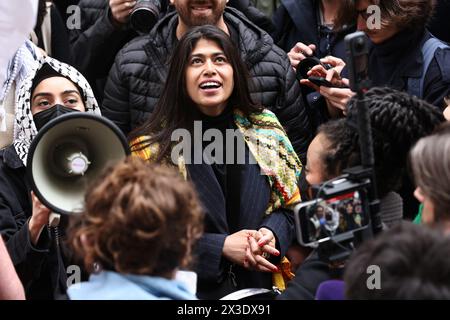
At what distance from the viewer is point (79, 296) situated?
233cm

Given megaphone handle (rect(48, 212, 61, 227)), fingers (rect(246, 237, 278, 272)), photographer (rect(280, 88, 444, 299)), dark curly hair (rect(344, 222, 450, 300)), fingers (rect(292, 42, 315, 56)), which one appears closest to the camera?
dark curly hair (rect(344, 222, 450, 300))

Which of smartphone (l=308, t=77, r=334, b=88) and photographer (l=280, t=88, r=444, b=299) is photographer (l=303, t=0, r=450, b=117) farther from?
photographer (l=280, t=88, r=444, b=299)

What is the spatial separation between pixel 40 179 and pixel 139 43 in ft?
4.03

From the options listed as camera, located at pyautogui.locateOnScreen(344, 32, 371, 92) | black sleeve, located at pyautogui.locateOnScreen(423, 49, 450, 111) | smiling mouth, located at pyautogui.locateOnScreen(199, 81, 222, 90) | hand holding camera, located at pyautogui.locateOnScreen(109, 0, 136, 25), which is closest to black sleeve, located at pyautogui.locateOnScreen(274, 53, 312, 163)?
smiling mouth, located at pyautogui.locateOnScreen(199, 81, 222, 90)

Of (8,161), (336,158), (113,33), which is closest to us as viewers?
(336,158)

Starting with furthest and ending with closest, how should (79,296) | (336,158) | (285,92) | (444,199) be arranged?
(285,92) < (336,158) < (444,199) < (79,296)

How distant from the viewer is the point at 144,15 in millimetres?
4098

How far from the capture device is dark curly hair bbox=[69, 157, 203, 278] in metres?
2.23

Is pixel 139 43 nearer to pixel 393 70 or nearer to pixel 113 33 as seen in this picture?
pixel 113 33

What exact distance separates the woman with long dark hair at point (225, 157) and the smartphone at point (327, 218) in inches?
36.2

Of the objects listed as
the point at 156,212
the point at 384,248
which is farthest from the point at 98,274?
the point at 384,248

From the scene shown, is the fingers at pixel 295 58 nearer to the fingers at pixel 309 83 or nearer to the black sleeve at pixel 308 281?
the fingers at pixel 309 83

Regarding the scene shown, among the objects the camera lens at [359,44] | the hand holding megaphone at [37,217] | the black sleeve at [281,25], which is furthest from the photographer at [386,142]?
the black sleeve at [281,25]

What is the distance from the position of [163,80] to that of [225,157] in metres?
0.55
